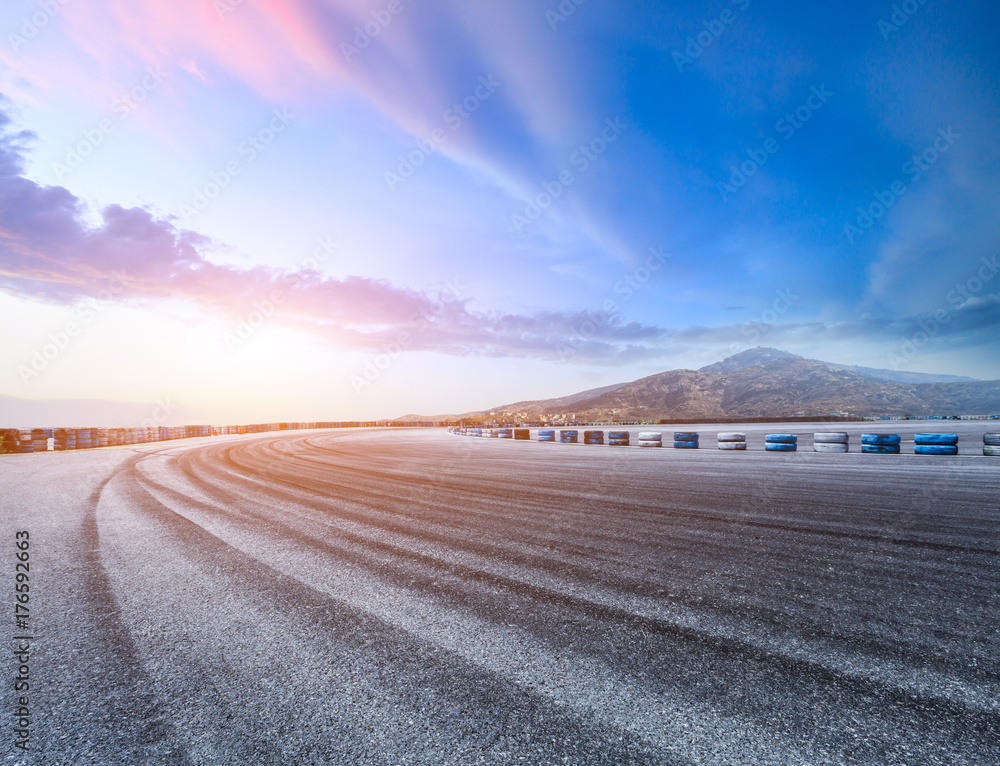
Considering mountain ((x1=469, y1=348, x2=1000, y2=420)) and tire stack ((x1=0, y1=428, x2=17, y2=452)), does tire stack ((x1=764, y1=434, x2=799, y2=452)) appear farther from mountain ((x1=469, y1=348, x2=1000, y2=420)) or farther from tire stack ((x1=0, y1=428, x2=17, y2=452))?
mountain ((x1=469, y1=348, x2=1000, y2=420))

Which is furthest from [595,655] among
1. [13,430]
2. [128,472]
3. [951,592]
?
[13,430]

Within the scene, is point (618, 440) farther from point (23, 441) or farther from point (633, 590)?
point (23, 441)

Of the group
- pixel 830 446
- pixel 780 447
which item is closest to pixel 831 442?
pixel 830 446

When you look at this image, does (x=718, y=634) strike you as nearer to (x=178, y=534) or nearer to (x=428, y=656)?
(x=428, y=656)

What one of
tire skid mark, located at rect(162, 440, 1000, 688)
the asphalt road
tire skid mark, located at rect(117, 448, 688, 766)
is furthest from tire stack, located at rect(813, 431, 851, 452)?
tire skid mark, located at rect(117, 448, 688, 766)

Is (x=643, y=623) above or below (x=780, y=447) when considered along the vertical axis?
above

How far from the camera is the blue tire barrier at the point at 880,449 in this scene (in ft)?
56.2

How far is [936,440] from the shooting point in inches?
652

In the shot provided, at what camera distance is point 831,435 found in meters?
18.0

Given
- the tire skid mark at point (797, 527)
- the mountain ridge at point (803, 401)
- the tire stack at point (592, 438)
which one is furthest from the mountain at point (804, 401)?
the tire skid mark at point (797, 527)

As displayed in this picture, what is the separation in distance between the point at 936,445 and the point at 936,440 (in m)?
0.27

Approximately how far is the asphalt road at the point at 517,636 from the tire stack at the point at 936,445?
11.6m

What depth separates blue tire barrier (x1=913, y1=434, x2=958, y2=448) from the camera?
1622cm

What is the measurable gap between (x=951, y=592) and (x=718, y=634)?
2.65 meters
